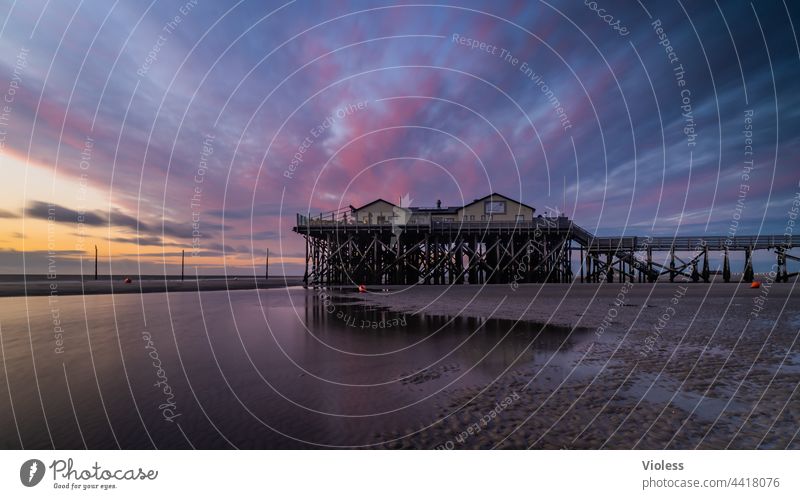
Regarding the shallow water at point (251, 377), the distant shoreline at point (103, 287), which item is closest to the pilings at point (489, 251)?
the distant shoreline at point (103, 287)

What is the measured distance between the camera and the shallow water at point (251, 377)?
425cm

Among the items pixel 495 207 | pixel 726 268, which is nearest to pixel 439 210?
pixel 495 207

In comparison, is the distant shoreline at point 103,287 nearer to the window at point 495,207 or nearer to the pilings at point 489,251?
the pilings at point 489,251

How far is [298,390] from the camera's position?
564 cm

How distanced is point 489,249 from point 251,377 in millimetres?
32519

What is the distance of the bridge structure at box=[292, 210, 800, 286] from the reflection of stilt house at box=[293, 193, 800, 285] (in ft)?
0.38

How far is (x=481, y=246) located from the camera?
37.0 m

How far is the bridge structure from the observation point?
3594 cm

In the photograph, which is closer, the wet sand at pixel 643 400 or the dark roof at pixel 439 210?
the wet sand at pixel 643 400

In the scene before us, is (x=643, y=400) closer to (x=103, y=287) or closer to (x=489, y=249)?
(x=489, y=249)

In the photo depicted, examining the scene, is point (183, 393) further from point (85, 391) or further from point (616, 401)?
point (616, 401)

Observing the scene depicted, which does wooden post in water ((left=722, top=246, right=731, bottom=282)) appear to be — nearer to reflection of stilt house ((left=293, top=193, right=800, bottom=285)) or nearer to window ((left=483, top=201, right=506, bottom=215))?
reflection of stilt house ((left=293, top=193, right=800, bottom=285))

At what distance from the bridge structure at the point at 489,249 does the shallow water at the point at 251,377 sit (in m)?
24.8
